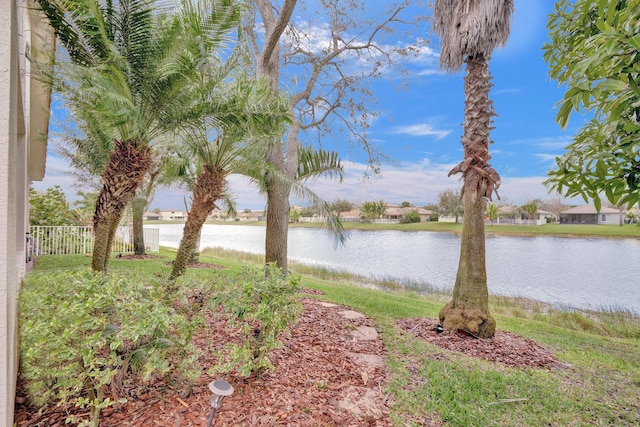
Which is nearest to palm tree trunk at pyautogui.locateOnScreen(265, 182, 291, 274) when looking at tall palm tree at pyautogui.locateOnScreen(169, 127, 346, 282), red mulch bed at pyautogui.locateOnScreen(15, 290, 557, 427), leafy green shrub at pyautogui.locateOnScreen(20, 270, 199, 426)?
tall palm tree at pyautogui.locateOnScreen(169, 127, 346, 282)

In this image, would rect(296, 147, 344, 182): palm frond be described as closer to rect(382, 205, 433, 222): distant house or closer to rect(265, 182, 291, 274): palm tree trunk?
rect(265, 182, 291, 274): palm tree trunk


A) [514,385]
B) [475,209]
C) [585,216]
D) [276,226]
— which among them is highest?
[585,216]

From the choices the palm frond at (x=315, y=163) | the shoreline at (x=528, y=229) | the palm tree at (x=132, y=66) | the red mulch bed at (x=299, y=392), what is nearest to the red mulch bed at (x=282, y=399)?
the red mulch bed at (x=299, y=392)

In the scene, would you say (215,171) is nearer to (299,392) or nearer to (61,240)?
(299,392)

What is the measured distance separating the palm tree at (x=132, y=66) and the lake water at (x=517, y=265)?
498cm

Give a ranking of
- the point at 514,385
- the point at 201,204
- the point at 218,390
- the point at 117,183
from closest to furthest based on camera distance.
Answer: the point at 218,390 < the point at 514,385 < the point at 117,183 < the point at 201,204

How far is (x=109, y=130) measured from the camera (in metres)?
4.54

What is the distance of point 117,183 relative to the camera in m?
4.39

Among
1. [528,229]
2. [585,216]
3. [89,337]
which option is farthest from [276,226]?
[585,216]

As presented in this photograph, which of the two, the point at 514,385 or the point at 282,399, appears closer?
the point at 282,399

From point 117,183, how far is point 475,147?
5407 mm

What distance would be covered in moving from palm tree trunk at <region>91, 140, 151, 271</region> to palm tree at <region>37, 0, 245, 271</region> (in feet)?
0.04

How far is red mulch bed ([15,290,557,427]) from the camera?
8.07 ft

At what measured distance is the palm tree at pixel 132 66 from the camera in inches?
137
